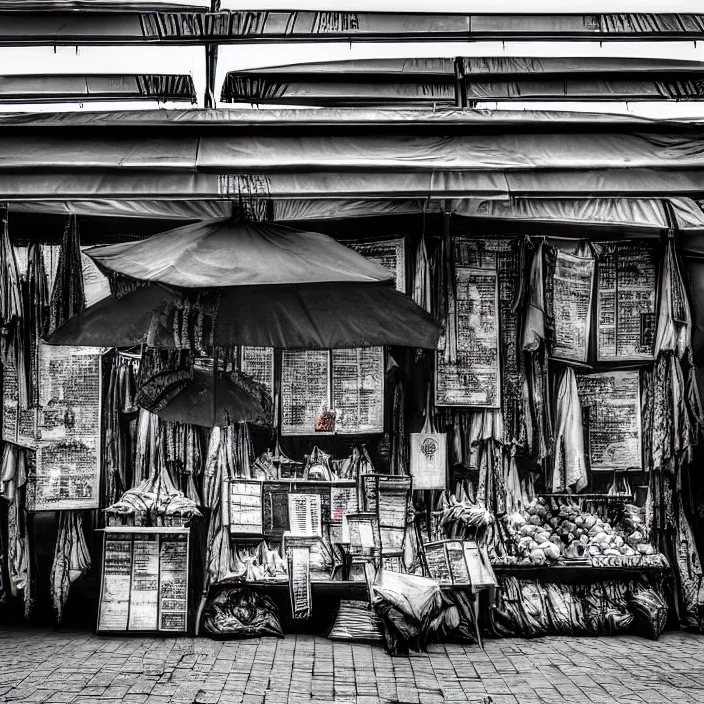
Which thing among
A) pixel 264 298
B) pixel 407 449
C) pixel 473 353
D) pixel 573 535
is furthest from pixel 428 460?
pixel 264 298

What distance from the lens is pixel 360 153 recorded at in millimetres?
6324

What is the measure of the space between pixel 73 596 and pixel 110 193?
3.43 m

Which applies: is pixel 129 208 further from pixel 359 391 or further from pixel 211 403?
pixel 359 391

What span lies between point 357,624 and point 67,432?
265cm

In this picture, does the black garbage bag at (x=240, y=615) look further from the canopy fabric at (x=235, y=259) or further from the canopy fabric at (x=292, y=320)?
the canopy fabric at (x=235, y=259)

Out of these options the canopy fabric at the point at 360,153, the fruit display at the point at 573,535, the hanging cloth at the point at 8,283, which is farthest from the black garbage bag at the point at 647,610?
the hanging cloth at the point at 8,283

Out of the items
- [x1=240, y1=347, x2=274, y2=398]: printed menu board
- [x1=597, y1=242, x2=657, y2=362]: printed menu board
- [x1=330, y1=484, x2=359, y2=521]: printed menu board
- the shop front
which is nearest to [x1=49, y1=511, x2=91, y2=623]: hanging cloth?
the shop front

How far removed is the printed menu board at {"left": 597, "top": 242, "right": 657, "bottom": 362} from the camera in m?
7.88

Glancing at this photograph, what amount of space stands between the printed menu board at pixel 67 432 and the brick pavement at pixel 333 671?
103cm

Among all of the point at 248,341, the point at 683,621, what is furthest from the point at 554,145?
the point at 683,621

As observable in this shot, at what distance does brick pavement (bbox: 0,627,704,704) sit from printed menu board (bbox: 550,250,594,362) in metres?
2.27

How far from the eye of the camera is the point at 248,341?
223 inches

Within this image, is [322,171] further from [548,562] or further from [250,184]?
[548,562]

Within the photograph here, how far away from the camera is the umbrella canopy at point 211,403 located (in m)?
5.93
